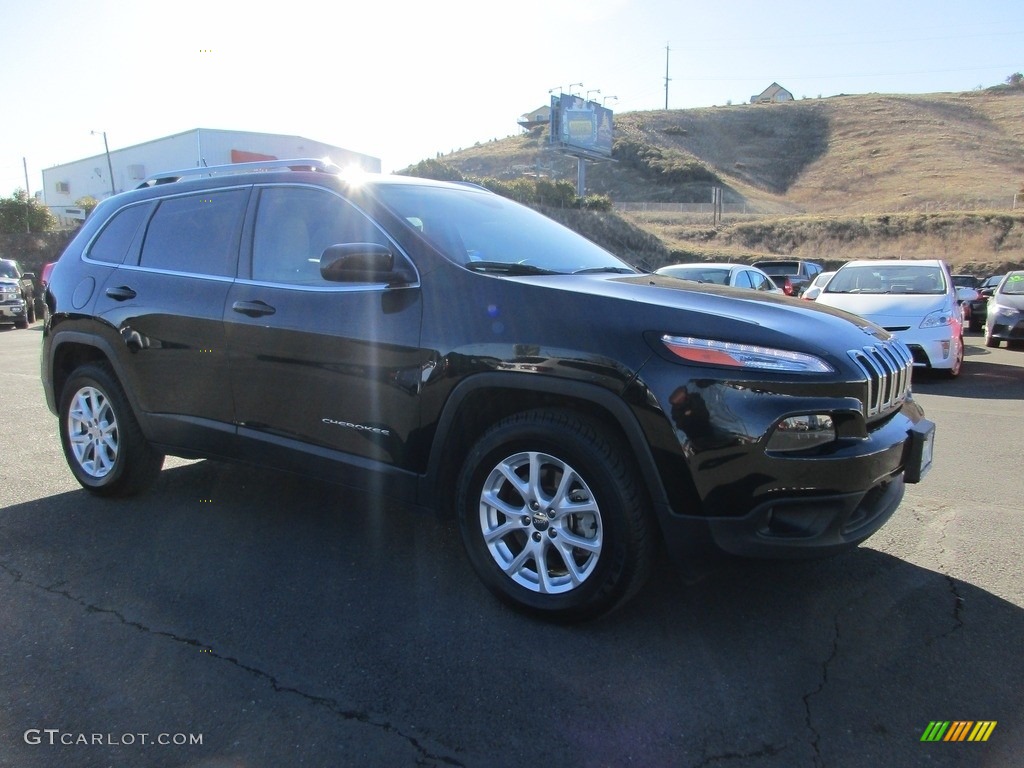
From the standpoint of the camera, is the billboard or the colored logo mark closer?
the colored logo mark

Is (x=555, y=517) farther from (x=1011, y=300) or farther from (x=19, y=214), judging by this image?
(x=19, y=214)

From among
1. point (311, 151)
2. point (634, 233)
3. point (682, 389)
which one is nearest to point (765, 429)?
point (682, 389)

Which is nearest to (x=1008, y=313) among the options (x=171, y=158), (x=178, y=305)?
(x=178, y=305)

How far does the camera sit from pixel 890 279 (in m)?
10.5

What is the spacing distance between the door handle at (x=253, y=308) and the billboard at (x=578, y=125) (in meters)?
43.6

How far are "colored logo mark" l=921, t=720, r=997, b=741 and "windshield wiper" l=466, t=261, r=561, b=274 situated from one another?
2.34 meters

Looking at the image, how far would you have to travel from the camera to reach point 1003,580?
11.4 ft

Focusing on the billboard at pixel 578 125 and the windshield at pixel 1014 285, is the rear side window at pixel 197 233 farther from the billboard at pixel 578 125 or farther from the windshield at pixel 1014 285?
the billboard at pixel 578 125

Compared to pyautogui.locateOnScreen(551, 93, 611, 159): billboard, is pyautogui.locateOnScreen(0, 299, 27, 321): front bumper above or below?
below

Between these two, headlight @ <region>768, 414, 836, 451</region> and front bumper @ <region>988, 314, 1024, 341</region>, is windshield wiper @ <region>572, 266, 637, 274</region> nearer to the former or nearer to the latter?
headlight @ <region>768, 414, 836, 451</region>

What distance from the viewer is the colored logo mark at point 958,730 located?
2.40 metres

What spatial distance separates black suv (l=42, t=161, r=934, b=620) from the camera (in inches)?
106

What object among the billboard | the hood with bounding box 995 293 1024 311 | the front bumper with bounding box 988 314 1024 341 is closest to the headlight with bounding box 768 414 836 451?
the front bumper with bounding box 988 314 1024 341

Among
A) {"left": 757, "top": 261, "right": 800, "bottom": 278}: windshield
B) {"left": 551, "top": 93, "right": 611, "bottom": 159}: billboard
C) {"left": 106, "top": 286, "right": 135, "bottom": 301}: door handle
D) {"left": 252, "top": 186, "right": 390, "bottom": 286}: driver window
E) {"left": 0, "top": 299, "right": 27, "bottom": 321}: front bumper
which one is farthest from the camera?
{"left": 551, "top": 93, "right": 611, "bottom": 159}: billboard
